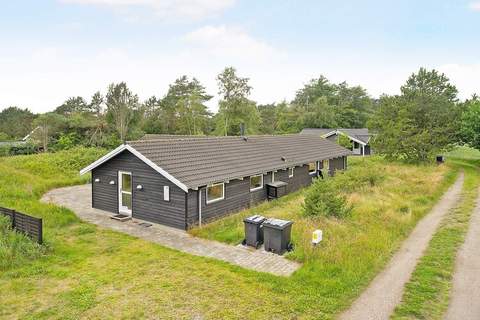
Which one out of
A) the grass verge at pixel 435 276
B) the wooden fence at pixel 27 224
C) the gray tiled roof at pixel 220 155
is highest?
the gray tiled roof at pixel 220 155

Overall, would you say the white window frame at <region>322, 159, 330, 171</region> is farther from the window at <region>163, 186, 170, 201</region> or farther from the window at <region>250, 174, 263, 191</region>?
the window at <region>163, 186, 170, 201</region>

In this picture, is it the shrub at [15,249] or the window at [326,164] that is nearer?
the shrub at [15,249]

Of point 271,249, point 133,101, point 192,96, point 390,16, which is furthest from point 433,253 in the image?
point 192,96

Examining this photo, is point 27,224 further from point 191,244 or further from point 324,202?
point 324,202

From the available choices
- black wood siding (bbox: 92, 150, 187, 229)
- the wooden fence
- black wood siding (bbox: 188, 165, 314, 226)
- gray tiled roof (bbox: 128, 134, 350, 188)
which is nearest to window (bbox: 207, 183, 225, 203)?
black wood siding (bbox: 188, 165, 314, 226)

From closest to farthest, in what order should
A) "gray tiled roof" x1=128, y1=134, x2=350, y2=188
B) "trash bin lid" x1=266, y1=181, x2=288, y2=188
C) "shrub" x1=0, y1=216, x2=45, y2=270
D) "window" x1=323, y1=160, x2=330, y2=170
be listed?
"shrub" x1=0, y1=216, x2=45, y2=270 < "gray tiled roof" x1=128, y1=134, x2=350, y2=188 < "trash bin lid" x1=266, y1=181, x2=288, y2=188 < "window" x1=323, y1=160, x2=330, y2=170

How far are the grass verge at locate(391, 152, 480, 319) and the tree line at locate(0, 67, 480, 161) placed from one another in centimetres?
2103

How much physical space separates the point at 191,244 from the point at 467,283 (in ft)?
25.0

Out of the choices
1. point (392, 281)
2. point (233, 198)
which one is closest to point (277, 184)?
point (233, 198)

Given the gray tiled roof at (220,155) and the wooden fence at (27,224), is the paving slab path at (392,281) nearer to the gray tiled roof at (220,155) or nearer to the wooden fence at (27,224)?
the gray tiled roof at (220,155)

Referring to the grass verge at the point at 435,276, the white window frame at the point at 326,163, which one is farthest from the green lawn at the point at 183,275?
the white window frame at the point at 326,163

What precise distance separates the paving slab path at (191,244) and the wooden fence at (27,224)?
2851 millimetres

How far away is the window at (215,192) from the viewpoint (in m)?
13.6

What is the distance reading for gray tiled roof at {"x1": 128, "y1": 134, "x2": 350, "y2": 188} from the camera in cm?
1313
